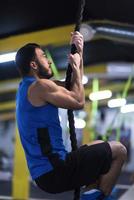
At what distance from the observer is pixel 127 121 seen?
703 inches

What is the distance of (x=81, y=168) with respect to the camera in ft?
7.95

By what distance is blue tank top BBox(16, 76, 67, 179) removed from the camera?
241cm

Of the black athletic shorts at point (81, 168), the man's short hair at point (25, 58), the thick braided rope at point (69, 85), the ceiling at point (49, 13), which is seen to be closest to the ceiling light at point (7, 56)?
the ceiling at point (49, 13)

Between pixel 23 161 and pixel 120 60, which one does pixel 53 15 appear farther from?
pixel 23 161

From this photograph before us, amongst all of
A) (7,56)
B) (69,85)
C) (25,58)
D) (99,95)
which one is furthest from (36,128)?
(99,95)

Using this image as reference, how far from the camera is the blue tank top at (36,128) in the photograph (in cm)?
241

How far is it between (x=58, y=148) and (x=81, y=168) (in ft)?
0.57

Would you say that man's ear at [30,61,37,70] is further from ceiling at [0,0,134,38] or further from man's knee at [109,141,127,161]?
ceiling at [0,0,134,38]

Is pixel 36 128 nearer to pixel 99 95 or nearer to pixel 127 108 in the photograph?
pixel 99 95

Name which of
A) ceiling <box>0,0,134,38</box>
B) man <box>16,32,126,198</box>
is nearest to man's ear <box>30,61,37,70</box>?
man <box>16,32,126,198</box>

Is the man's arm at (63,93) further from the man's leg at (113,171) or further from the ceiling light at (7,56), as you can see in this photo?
the ceiling light at (7,56)

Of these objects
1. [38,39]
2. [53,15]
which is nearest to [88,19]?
[53,15]

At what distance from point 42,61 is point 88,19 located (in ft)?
12.8

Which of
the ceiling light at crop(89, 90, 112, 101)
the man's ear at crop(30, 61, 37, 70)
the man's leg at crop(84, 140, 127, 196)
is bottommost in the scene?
the ceiling light at crop(89, 90, 112, 101)
